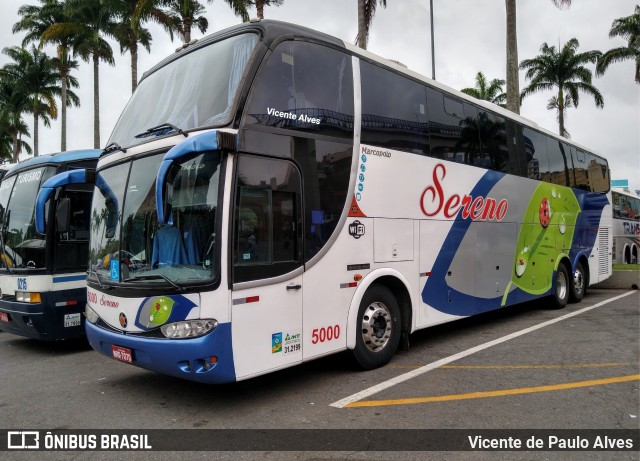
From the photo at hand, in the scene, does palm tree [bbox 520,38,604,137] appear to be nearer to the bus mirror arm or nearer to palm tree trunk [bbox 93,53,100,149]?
palm tree trunk [bbox 93,53,100,149]

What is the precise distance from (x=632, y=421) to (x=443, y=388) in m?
1.79

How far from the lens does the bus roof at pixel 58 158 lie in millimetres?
8125

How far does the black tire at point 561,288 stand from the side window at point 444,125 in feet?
16.6

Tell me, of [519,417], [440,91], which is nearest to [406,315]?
[519,417]

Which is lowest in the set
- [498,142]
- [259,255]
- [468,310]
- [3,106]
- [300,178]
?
[468,310]

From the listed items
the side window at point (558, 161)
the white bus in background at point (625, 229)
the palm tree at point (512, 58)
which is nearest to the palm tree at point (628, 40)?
the white bus in background at point (625, 229)

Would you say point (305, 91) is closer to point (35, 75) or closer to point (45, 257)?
point (45, 257)

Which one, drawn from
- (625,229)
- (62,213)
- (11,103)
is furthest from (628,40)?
(11,103)

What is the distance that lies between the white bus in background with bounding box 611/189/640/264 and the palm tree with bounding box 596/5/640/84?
14373mm

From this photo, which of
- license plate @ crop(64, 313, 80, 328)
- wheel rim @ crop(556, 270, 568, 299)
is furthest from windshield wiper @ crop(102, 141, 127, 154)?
wheel rim @ crop(556, 270, 568, 299)

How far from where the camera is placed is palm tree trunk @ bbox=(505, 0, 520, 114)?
53.8ft

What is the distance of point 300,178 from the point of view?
5.39 m

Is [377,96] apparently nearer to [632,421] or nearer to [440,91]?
[440,91]

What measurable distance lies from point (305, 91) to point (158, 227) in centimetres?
220
